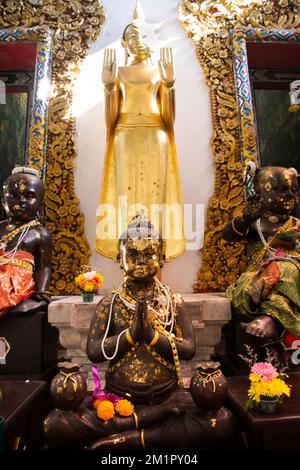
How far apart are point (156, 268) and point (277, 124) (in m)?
3.15

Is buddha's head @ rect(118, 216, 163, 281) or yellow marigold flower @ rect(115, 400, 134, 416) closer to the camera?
yellow marigold flower @ rect(115, 400, 134, 416)

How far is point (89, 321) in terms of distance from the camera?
2617 millimetres

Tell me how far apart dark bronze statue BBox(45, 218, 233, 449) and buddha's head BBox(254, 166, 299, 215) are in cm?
108

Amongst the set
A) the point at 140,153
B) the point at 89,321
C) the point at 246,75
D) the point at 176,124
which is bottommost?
the point at 89,321

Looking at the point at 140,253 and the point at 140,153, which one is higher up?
the point at 140,153

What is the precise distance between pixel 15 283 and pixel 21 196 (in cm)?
67

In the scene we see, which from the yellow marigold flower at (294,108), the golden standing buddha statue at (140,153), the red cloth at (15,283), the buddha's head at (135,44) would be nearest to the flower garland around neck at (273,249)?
the golden standing buddha statue at (140,153)

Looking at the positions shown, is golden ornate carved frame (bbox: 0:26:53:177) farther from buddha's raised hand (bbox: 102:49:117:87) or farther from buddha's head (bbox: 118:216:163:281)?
buddha's head (bbox: 118:216:163:281)

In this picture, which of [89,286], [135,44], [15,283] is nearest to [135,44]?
[135,44]

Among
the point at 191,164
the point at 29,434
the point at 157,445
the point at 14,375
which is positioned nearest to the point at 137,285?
the point at 157,445

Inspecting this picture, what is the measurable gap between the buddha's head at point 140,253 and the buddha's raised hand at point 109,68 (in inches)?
73.5

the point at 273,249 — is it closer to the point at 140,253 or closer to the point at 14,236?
the point at 140,253

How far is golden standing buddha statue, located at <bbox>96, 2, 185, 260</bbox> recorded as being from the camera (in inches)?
130

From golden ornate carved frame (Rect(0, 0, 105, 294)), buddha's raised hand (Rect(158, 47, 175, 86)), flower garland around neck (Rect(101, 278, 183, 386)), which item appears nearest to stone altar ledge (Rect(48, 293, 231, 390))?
flower garland around neck (Rect(101, 278, 183, 386))
